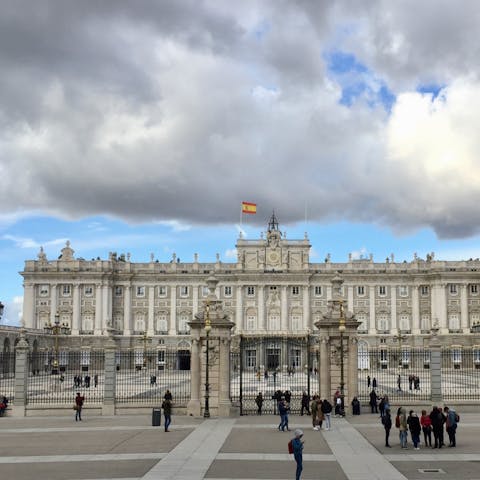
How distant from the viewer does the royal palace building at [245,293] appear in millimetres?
112562

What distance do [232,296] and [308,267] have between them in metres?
12.3

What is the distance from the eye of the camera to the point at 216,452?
23.0m

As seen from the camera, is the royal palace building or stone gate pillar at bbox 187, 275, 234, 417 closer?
stone gate pillar at bbox 187, 275, 234, 417

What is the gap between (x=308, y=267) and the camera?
11381cm

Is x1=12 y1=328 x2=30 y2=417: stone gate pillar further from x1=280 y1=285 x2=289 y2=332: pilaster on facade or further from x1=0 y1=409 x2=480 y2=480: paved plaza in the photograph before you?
x1=280 y1=285 x2=289 y2=332: pilaster on facade

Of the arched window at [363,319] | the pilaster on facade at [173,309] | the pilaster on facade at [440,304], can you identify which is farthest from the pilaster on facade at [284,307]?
the pilaster on facade at [440,304]

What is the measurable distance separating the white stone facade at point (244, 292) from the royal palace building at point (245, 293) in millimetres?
151

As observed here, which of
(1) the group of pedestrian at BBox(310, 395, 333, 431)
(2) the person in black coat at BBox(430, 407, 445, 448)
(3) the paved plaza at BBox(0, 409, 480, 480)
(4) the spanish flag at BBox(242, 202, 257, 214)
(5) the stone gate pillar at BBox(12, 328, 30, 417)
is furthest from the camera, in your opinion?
(4) the spanish flag at BBox(242, 202, 257, 214)

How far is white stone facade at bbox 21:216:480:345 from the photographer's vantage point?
11288 centimetres

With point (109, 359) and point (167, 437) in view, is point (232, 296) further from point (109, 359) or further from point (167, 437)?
point (167, 437)

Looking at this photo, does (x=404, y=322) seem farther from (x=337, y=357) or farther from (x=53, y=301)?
(x=337, y=357)

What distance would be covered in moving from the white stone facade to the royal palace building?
0.15m

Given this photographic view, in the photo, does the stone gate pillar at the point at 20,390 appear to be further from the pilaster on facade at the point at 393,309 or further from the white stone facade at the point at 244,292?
the pilaster on facade at the point at 393,309

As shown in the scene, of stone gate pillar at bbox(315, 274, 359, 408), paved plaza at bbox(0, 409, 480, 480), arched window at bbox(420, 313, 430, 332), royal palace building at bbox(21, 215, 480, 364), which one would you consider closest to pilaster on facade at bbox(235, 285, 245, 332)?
royal palace building at bbox(21, 215, 480, 364)
